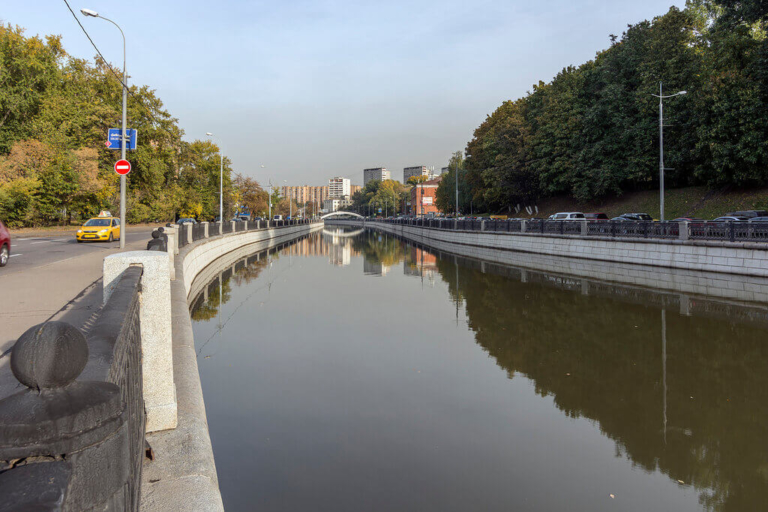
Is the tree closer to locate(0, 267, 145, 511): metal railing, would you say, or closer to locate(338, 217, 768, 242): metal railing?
locate(338, 217, 768, 242): metal railing

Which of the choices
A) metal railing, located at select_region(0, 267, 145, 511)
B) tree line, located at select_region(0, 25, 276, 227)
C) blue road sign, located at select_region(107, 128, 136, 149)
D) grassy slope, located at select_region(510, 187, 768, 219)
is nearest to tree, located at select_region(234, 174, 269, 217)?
tree line, located at select_region(0, 25, 276, 227)

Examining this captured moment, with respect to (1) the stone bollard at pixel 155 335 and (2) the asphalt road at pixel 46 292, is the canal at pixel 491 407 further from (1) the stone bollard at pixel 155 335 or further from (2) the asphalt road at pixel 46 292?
(2) the asphalt road at pixel 46 292

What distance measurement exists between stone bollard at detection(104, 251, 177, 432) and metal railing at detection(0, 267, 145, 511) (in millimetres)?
2889

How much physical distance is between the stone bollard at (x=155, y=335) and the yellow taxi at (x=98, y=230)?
26549mm

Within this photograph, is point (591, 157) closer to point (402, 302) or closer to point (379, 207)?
point (402, 302)

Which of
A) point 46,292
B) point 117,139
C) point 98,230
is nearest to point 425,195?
point 98,230

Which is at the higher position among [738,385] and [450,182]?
[450,182]

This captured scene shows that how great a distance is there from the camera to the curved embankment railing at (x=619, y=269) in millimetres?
17766

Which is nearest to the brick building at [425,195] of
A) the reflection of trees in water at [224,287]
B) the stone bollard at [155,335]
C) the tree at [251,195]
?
the tree at [251,195]

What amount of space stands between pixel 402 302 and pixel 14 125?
4674 centimetres

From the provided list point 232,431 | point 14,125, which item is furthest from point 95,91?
point 232,431

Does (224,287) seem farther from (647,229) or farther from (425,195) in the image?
(425,195)

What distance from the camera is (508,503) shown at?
4.98 meters

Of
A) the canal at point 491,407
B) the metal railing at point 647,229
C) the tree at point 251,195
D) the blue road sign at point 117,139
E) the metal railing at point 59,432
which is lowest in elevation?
the canal at point 491,407
